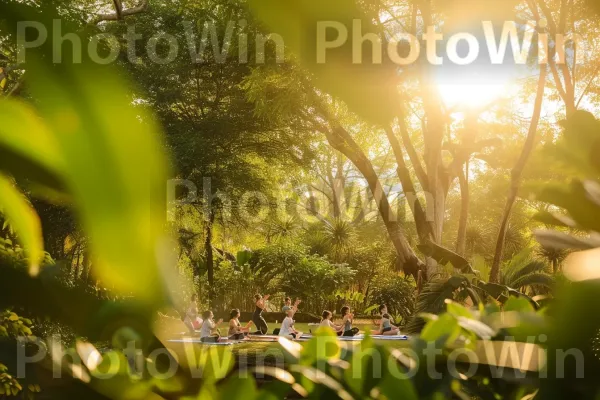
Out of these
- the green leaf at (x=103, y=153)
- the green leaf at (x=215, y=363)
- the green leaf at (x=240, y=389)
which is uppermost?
the green leaf at (x=103, y=153)

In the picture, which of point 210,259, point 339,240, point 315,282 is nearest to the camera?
point 210,259

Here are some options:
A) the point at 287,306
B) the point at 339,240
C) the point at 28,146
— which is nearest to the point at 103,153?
the point at 28,146

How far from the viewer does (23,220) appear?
0.57ft

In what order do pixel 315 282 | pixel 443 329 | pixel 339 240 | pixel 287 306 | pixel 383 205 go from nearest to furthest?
pixel 443 329
pixel 383 205
pixel 287 306
pixel 315 282
pixel 339 240

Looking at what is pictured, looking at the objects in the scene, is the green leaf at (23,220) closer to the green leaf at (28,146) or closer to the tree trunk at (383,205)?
the green leaf at (28,146)

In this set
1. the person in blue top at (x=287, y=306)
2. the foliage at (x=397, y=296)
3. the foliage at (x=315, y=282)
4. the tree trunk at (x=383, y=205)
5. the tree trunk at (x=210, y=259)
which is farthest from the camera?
the foliage at (x=315, y=282)

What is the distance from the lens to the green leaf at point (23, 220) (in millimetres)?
171

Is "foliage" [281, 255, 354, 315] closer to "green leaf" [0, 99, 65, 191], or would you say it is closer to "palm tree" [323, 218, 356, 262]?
"palm tree" [323, 218, 356, 262]

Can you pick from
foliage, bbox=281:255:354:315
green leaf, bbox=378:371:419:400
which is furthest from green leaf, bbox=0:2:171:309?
foliage, bbox=281:255:354:315

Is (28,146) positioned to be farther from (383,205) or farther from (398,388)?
(383,205)

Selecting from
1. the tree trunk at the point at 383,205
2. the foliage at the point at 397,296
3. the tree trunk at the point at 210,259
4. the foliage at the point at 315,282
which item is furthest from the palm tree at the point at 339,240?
the tree trunk at the point at 383,205

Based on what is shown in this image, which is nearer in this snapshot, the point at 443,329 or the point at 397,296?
the point at 443,329

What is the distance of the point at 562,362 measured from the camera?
20 cm

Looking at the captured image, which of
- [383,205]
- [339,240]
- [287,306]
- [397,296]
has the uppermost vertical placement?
[383,205]
